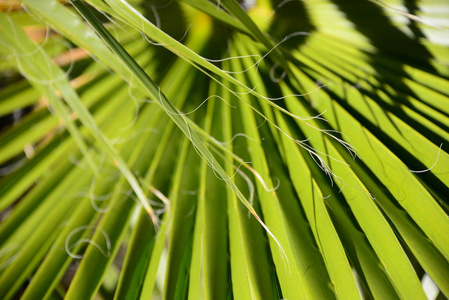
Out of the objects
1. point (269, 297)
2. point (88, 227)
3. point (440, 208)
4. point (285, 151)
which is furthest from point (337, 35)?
point (88, 227)

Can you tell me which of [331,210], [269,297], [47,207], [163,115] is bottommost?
[269,297]

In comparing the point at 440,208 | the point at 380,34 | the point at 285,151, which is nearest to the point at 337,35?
the point at 380,34

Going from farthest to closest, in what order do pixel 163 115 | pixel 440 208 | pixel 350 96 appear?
1. pixel 163 115
2. pixel 350 96
3. pixel 440 208

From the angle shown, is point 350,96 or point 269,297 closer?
point 269,297

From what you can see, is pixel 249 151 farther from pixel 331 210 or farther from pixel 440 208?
pixel 440 208

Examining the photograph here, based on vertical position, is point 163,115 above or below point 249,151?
above

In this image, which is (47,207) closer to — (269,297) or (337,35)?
(269,297)

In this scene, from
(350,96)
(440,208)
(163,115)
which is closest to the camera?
(440,208)
